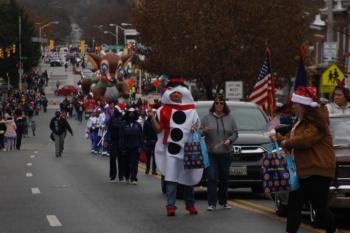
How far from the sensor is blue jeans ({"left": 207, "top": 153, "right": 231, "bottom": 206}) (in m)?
16.8

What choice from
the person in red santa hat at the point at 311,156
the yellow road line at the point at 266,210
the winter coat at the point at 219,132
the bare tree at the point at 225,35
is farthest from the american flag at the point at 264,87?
the bare tree at the point at 225,35

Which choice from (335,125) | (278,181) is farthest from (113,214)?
(278,181)

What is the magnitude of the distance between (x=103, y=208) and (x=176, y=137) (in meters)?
2.05

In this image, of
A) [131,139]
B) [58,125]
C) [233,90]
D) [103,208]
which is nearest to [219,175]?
[103,208]

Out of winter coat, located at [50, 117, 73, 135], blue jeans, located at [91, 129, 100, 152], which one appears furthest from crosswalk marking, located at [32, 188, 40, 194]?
blue jeans, located at [91, 129, 100, 152]

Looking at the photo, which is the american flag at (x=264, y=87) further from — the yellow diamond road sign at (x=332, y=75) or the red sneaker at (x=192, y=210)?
the red sneaker at (x=192, y=210)

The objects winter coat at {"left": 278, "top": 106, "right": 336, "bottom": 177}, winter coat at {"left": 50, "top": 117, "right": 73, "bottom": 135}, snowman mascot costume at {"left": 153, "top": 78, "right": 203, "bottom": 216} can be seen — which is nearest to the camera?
winter coat at {"left": 278, "top": 106, "right": 336, "bottom": 177}

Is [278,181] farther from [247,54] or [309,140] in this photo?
[247,54]

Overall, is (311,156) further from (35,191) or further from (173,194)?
(35,191)

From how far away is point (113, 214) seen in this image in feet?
54.0

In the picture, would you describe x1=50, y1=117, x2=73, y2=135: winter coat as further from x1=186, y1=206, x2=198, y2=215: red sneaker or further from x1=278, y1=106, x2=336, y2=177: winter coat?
x1=278, y1=106, x2=336, y2=177: winter coat

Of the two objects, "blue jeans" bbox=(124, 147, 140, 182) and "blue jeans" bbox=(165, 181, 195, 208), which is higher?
"blue jeans" bbox=(165, 181, 195, 208)

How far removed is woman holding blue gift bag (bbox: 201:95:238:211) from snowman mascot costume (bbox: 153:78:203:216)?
0.66 m

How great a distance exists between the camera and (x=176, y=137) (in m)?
16.2
